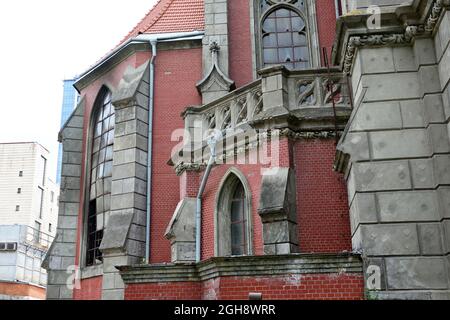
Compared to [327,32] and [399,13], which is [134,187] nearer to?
[327,32]

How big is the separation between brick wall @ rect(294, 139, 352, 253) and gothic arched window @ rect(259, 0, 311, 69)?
214 inches

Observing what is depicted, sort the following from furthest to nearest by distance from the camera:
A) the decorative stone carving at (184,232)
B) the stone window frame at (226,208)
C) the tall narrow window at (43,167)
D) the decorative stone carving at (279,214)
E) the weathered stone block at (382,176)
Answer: the tall narrow window at (43,167)
the decorative stone carving at (184,232)
the stone window frame at (226,208)
the decorative stone carving at (279,214)
the weathered stone block at (382,176)

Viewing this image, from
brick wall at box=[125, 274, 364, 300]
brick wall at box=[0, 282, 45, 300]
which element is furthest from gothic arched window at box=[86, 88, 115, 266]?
brick wall at box=[0, 282, 45, 300]

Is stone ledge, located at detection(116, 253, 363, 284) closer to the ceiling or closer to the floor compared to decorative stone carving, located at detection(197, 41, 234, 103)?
→ closer to the floor

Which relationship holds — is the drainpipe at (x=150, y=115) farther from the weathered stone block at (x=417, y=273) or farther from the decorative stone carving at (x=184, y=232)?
the weathered stone block at (x=417, y=273)

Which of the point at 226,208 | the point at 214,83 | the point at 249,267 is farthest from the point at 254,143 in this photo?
the point at 214,83

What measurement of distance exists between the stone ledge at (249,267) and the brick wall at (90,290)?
5991mm

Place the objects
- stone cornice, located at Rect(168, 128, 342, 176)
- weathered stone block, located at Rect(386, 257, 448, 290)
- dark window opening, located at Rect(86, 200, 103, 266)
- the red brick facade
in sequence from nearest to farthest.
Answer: weathered stone block, located at Rect(386, 257, 448, 290), the red brick facade, stone cornice, located at Rect(168, 128, 342, 176), dark window opening, located at Rect(86, 200, 103, 266)

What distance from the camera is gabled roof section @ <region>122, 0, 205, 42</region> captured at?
17.2 metres

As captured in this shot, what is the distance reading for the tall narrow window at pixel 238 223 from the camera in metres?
12.2

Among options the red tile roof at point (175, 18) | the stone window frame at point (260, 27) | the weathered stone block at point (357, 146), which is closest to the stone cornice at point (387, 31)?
the weathered stone block at point (357, 146)

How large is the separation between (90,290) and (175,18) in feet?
27.5

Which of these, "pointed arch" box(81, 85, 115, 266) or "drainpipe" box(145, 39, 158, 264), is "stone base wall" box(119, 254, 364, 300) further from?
"pointed arch" box(81, 85, 115, 266)
